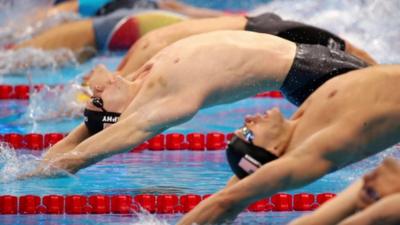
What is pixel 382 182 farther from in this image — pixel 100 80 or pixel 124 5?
pixel 124 5

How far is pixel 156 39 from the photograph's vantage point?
193 inches

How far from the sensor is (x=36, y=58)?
7.19 metres

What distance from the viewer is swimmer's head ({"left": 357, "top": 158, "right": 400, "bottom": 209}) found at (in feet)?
7.82

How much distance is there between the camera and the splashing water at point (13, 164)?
Answer: 3.95 m

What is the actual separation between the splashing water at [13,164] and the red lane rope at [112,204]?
1.10ft

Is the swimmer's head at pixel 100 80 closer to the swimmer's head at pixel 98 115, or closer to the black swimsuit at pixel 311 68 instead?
the swimmer's head at pixel 98 115

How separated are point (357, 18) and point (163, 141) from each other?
2984mm

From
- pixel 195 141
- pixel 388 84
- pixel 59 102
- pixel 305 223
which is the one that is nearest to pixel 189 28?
pixel 195 141

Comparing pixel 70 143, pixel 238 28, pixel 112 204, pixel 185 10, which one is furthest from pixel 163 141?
pixel 185 10

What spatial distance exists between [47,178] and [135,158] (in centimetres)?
73

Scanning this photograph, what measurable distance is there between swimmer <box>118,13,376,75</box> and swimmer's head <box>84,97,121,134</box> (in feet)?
3.50

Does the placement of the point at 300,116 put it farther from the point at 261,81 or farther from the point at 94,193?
the point at 94,193

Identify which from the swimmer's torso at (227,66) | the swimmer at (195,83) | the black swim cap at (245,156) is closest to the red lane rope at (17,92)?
the swimmer at (195,83)

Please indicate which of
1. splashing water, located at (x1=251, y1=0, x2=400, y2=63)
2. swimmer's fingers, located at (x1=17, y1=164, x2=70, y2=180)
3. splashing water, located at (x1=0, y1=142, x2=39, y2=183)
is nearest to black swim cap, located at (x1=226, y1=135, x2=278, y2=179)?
swimmer's fingers, located at (x1=17, y1=164, x2=70, y2=180)
